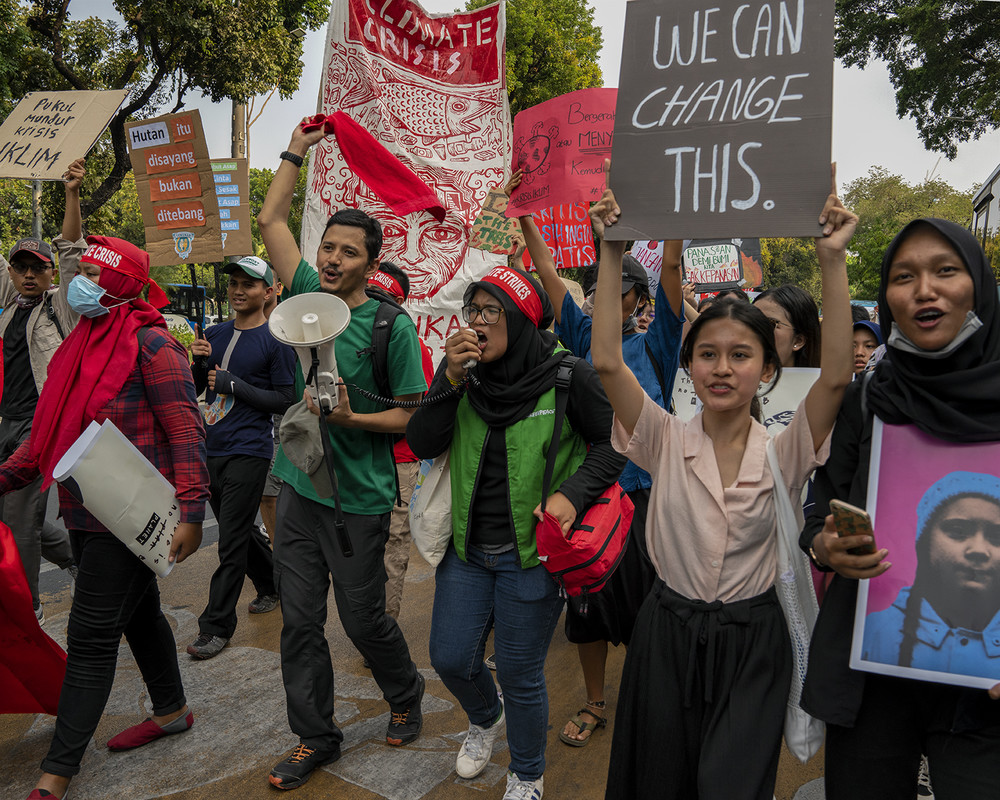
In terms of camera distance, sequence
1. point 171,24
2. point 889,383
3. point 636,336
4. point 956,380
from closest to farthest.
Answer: point 956,380, point 889,383, point 636,336, point 171,24

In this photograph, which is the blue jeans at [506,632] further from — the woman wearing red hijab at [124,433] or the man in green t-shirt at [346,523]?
the woman wearing red hijab at [124,433]

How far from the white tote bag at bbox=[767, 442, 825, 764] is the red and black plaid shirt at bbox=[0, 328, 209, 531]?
2.15 meters

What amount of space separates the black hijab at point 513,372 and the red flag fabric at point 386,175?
1.37m

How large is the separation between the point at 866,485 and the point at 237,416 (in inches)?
135

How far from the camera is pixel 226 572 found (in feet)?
13.5

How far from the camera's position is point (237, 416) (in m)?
4.30

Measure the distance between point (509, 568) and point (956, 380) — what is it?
5.04 feet

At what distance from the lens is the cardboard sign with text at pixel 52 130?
4.91 metres

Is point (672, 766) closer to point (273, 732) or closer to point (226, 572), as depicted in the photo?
point (273, 732)

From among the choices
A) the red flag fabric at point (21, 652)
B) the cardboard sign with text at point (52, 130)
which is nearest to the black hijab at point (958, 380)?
the red flag fabric at point (21, 652)

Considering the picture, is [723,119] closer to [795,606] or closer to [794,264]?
[795,606]

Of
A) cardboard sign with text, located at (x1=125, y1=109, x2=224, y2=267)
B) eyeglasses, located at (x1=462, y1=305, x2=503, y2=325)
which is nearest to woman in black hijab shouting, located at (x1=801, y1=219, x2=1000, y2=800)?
eyeglasses, located at (x1=462, y1=305, x2=503, y2=325)

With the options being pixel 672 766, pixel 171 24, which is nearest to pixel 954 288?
pixel 672 766

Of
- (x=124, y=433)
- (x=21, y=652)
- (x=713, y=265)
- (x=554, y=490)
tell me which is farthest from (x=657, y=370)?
(x=713, y=265)
